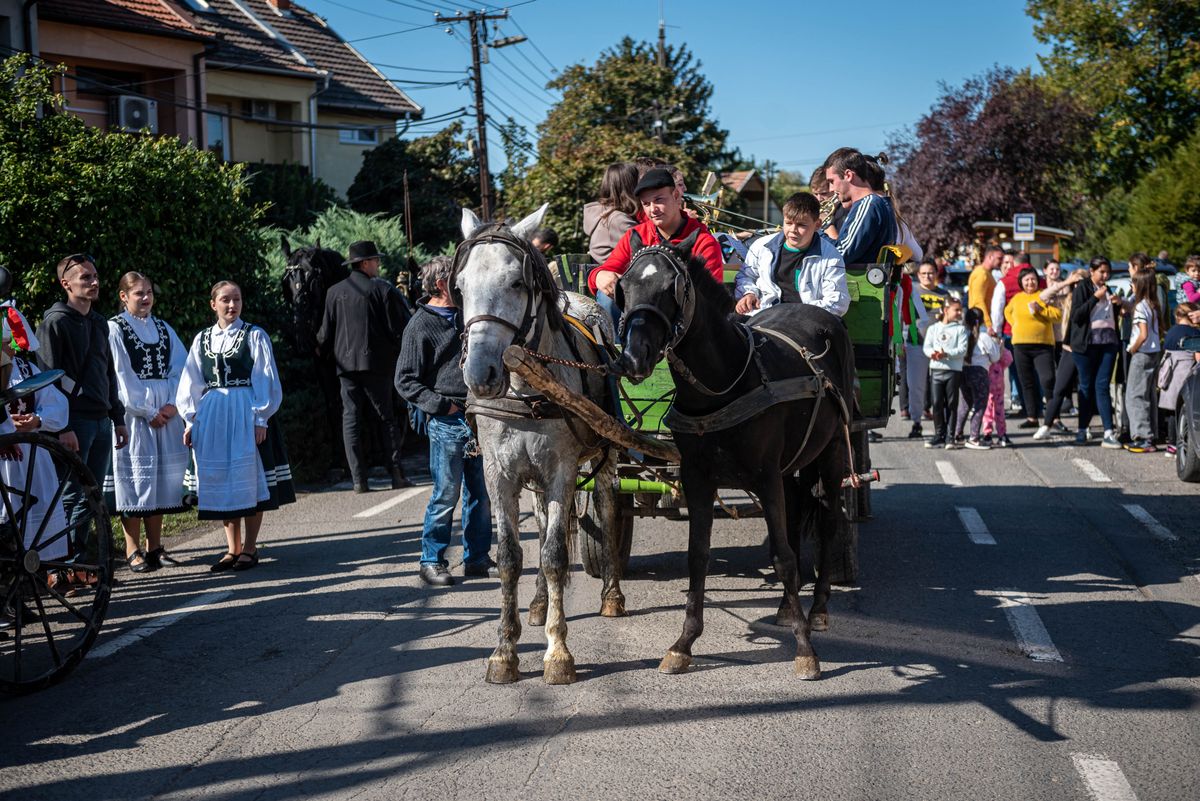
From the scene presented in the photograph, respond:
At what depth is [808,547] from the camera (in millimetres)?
8930

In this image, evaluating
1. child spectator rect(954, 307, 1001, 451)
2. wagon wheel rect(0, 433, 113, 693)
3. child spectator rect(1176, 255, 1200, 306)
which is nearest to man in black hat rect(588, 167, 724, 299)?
wagon wheel rect(0, 433, 113, 693)

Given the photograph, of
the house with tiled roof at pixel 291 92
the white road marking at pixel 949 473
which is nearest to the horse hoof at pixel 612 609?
the white road marking at pixel 949 473

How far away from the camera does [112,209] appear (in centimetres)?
1153

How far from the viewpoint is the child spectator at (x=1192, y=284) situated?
14.0m

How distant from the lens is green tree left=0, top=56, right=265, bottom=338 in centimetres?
1079

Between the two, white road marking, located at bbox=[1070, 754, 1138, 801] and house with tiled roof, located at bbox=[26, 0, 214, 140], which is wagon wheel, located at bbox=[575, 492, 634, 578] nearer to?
white road marking, located at bbox=[1070, 754, 1138, 801]

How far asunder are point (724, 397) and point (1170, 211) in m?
35.6

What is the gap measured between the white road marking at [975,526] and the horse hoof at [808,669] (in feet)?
12.4

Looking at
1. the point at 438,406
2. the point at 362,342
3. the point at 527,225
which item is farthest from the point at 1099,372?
the point at 527,225

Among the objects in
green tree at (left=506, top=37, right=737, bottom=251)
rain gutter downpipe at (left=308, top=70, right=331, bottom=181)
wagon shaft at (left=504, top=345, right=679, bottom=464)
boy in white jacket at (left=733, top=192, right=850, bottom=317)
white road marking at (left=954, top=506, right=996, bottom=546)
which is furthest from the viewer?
rain gutter downpipe at (left=308, top=70, right=331, bottom=181)

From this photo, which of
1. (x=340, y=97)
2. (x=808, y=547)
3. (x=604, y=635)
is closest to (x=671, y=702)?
(x=604, y=635)

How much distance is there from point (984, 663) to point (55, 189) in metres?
9.23

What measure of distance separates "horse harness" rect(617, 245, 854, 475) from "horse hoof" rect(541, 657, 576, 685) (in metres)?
1.29

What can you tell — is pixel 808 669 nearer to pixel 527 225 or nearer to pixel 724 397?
pixel 724 397
